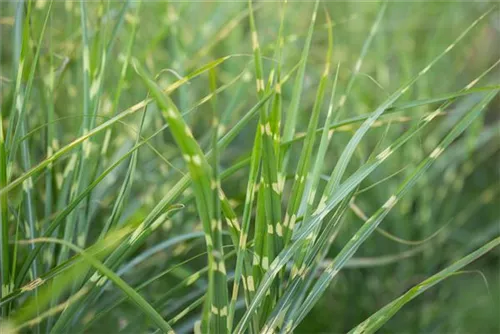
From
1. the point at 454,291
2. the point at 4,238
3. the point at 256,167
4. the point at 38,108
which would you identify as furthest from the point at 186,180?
the point at 454,291

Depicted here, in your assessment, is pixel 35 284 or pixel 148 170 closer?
pixel 35 284

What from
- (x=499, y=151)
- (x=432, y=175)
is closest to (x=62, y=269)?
(x=432, y=175)

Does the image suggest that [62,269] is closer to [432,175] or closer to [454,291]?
[454,291]

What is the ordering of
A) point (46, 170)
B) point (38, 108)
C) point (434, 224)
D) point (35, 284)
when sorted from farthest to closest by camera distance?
point (434, 224), point (38, 108), point (46, 170), point (35, 284)

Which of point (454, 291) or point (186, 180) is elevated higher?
point (186, 180)

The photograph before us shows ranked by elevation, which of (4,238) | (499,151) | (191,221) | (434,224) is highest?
(4,238)

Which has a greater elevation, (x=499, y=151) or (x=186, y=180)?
(x=186, y=180)

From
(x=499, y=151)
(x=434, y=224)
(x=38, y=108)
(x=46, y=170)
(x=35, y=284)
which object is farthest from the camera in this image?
(x=499, y=151)

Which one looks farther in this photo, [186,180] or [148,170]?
[148,170]

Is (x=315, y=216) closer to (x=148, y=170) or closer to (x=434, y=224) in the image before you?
(x=148, y=170)
